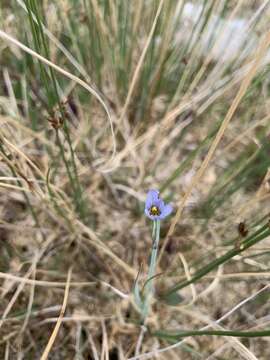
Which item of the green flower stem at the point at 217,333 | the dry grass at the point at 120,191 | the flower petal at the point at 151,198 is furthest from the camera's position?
the dry grass at the point at 120,191

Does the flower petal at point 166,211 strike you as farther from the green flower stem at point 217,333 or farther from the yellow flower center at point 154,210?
the green flower stem at point 217,333

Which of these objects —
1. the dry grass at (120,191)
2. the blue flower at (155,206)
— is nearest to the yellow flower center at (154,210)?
the blue flower at (155,206)

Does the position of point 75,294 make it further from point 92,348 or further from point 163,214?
point 163,214

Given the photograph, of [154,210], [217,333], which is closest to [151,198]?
[154,210]

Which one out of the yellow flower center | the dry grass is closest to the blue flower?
the yellow flower center

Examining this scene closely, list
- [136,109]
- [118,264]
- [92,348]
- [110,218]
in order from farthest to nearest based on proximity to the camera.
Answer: [136,109] < [110,218] < [118,264] < [92,348]

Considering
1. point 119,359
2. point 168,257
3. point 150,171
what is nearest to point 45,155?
point 150,171

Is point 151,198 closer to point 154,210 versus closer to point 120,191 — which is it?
point 154,210

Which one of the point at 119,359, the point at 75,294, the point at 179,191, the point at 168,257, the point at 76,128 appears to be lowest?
the point at 119,359
